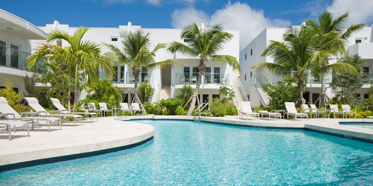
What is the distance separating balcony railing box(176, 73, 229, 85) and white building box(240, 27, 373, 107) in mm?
3683

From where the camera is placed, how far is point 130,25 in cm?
2155

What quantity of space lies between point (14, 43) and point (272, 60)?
20229 millimetres

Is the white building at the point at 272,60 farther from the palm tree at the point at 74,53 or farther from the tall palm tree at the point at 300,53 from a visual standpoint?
the palm tree at the point at 74,53

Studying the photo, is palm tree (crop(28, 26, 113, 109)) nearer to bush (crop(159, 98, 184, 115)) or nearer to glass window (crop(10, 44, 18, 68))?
glass window (crop(10, 44, 18, 68))

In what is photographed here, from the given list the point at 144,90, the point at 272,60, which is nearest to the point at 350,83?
the point at 272,60

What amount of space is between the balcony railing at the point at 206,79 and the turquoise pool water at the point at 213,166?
12788mm

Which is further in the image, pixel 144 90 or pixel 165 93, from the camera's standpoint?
pixel 165 93

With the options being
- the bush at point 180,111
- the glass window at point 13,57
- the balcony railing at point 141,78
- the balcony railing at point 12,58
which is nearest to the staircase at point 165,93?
the balcony railing at point 141,78

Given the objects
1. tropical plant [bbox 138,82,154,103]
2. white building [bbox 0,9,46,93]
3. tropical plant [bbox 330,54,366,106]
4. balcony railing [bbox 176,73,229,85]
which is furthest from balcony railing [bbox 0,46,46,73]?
tropical plant [bbox 330,54,366,106]

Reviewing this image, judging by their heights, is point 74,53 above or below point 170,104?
above

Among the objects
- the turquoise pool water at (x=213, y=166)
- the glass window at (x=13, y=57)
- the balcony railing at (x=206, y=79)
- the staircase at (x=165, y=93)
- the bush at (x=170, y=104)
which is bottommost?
the turquoise pool water at (x=213, y=166)

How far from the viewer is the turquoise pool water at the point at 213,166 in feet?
13.9

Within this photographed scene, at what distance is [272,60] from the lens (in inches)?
824

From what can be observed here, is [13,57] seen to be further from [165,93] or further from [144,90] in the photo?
[165,93]
